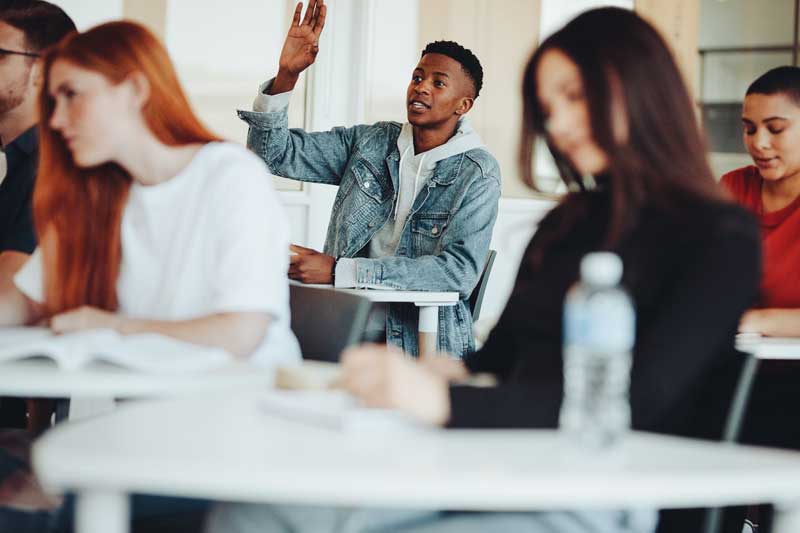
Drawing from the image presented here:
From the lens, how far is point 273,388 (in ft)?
4.64

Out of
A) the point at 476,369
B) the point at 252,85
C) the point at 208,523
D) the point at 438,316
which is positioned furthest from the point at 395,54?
the point at 208,523

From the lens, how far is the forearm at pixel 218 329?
170cm

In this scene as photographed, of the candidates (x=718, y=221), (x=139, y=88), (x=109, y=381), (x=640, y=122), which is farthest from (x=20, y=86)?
(x=718, y=221)

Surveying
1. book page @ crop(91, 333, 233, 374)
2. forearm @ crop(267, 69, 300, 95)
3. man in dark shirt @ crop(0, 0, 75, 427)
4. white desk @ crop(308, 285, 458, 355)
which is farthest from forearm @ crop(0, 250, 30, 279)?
forearm @ crop(267, 69, 300, 95)

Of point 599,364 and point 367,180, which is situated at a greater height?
point 367,180

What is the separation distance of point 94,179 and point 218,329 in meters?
0.56

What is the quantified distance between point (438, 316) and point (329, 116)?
2029mm

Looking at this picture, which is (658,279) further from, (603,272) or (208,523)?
(208,523)

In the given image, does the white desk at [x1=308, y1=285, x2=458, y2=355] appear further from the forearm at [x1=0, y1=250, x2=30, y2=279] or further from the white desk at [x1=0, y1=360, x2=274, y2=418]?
the white desk at [x1=0, y1=360, x2=274, y2=418]

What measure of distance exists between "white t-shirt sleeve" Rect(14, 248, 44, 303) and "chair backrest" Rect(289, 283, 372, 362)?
1.68 feet

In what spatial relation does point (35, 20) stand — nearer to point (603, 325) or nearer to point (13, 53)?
point (13, 53)

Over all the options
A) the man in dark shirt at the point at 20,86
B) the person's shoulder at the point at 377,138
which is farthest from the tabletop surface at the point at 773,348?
the man in dark shirt at the point at 20,86

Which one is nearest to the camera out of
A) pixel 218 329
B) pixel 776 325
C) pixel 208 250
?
pixel 218 329

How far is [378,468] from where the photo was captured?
3.05 feet
